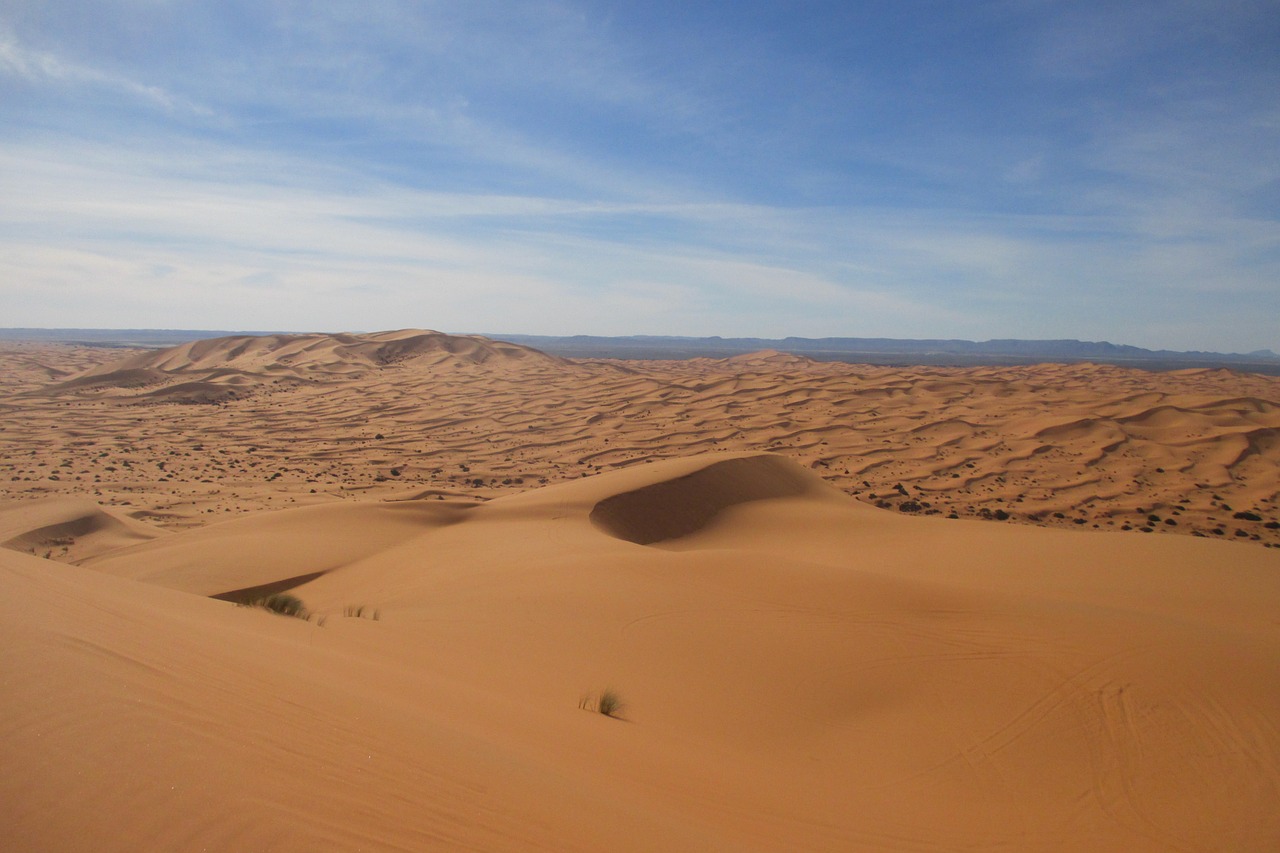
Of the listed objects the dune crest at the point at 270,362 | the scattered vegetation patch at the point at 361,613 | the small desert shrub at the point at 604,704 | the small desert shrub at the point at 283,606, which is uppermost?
the dune crest at the point at 270,362

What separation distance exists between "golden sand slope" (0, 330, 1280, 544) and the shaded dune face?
266 centimetres

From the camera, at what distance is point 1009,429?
19.4 metres

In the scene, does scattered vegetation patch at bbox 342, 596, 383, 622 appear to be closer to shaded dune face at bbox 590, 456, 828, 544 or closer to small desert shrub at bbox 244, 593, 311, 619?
small desert shrub at bbox 244, 593, 311, 619

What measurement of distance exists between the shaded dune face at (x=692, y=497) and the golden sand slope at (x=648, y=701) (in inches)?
80.5

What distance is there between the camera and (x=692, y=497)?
493 inches

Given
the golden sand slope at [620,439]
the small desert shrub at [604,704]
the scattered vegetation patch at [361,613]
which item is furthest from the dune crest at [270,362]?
the small desert shrub at [604,704]

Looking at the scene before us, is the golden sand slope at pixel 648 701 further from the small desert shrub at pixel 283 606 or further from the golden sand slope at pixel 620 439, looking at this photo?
the golden sand slope at pixel 620 439

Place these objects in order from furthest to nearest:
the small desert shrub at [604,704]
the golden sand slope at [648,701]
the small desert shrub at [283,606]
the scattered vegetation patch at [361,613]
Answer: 1. the scattered vegetation patch at [361,613]
2. the small desert shrub at [283,606]
3. the small desert shrub at [604,704]
4. the golden sand slope at [648,701]

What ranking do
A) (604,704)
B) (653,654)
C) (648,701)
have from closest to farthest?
(604,704), (648,701), (653,654)

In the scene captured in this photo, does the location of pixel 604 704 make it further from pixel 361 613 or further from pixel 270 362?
pixel 270 362

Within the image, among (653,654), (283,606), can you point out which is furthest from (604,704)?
(283,606)

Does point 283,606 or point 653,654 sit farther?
point 283,606

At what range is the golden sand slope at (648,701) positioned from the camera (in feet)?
7.70

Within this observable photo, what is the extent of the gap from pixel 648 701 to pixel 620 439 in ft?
51.1
